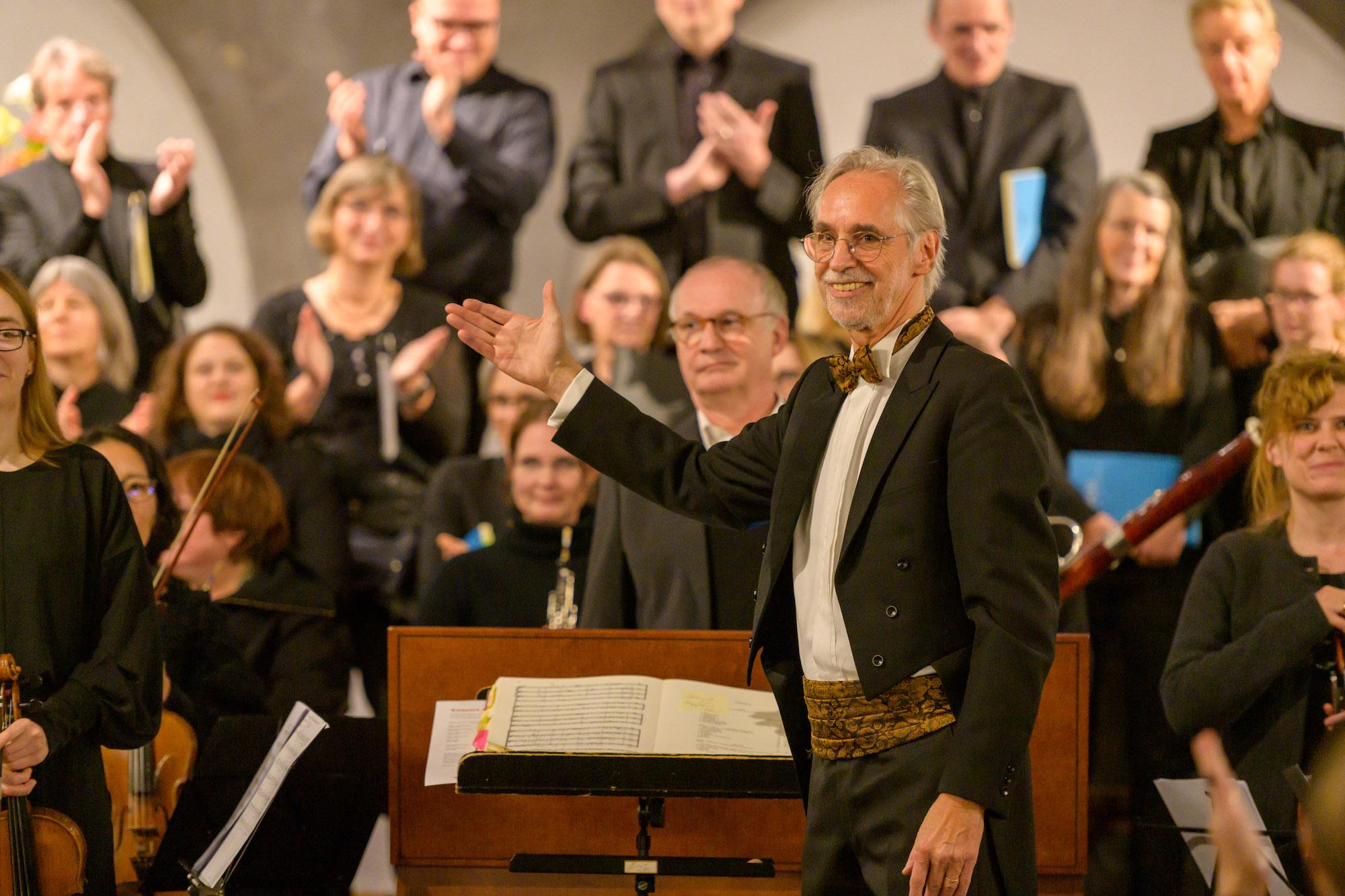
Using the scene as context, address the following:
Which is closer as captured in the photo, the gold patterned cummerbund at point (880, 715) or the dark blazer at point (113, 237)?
the gold patterned cummerbund at point (880, 715)

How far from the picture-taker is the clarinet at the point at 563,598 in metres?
3.93

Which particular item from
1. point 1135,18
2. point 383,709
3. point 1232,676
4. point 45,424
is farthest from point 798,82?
point 45,424

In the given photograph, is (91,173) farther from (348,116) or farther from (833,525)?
(833,525)

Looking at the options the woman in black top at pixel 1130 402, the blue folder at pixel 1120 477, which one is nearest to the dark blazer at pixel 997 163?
the woman in black top at pixel 1130 402

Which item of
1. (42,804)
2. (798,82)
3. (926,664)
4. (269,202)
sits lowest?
(42,804)

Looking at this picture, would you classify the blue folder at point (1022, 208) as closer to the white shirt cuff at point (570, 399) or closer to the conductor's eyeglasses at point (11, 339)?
the white shirt cuff at point (570, 399)

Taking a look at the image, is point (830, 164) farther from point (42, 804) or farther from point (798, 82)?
point (798, 82)

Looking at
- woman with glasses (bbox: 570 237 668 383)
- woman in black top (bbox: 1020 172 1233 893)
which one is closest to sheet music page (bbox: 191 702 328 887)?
woman with glasses (bbox: 570 237 668 383)

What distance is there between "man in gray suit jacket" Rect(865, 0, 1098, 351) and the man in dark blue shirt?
4.37ft

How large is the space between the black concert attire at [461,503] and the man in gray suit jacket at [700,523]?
4.48 feet

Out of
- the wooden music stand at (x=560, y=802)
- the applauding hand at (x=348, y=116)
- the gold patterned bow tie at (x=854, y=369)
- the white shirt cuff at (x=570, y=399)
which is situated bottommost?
the wooden music stand at (x=560, y=802)

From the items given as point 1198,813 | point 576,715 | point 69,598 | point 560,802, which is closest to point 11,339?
point 69,598

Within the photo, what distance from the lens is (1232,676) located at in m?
3.01

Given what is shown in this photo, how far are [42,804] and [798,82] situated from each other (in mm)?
3807
